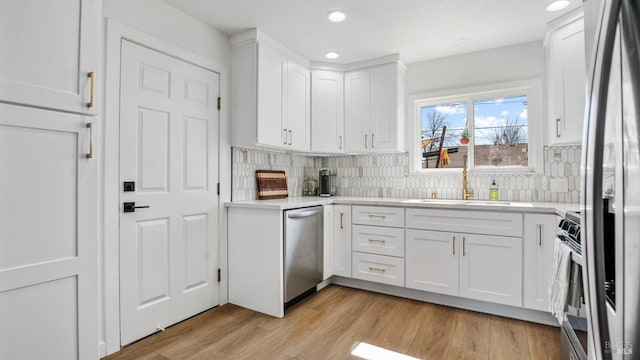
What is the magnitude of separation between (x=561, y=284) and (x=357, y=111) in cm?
258

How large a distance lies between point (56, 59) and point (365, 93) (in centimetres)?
272

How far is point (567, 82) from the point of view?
2436 millimetres

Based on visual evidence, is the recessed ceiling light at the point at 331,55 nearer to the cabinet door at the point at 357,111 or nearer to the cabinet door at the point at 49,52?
the cabinet door at the point at 357,111

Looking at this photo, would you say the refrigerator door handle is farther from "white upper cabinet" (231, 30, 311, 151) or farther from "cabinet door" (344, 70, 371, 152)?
"cabinet door" (344, 70, 371, 152)

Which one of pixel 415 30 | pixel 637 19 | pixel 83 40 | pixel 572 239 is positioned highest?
pixel 415 30

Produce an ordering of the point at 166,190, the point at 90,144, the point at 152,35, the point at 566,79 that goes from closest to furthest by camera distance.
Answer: the point at 90,144 < the point at 152,35 < the point at 166,190 < the point at 566,79

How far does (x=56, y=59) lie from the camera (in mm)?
1396

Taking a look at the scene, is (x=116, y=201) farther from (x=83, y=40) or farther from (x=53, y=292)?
(x=83, y=40)

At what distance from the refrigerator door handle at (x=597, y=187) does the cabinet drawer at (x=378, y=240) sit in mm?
2293

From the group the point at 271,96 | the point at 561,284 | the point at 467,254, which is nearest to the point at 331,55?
the point at 271,96

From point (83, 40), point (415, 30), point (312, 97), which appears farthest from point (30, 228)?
point (415, 30)

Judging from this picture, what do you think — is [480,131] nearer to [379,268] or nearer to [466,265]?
[466,265]

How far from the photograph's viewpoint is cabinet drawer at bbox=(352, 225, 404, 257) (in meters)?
2.95

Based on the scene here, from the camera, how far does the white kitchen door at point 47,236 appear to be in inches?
49.8
